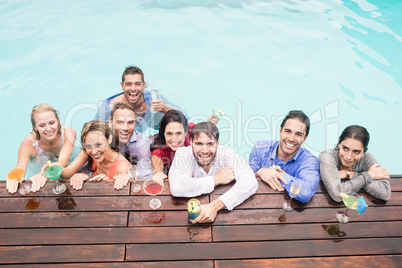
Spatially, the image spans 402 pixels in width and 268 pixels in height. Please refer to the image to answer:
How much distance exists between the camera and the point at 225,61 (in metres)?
7.51

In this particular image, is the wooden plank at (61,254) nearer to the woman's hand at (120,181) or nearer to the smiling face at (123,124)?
the woman's hand at (120,181)

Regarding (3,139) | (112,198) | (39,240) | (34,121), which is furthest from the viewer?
(3,139)

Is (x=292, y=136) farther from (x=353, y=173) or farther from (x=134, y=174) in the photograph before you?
(x=134, y=174)

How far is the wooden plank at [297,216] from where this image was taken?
9.91 ft

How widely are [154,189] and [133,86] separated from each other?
2101 millimetres

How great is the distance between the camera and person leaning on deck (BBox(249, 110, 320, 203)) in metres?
3.21

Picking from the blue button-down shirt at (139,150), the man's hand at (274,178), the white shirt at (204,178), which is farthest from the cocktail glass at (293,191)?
the blue button-down shirt at (139,150)

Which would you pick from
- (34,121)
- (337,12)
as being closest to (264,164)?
(34,121)

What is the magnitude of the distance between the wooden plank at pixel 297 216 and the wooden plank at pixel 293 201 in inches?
2.0

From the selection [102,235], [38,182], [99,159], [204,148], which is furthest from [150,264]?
[38,182]

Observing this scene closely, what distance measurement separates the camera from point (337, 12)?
8.19 m

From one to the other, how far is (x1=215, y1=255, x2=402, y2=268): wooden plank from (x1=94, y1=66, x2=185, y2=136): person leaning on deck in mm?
2668

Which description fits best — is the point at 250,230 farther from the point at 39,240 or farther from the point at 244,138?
the point at 244,138

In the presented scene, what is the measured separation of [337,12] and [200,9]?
3.79 metres
